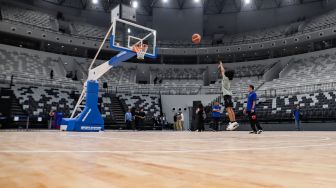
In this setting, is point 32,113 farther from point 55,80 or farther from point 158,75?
point 158,75

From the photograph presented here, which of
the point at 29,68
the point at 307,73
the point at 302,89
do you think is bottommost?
the point at 302,89

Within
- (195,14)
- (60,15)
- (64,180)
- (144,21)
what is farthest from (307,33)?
(64,180)

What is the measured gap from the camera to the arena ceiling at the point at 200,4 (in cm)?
2972

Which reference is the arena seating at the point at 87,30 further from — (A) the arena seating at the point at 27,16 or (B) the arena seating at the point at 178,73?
(B) the arena seating at the point at 178,73

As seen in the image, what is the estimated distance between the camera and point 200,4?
30.4 m

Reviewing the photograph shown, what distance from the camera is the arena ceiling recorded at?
1170 inches

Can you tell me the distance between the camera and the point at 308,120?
15.1 m

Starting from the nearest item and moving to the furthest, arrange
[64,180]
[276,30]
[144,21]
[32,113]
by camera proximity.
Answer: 1. [64,180]
2. [32,113]
3. [276,30]
4. [144,21]

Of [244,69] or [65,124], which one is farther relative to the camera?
[244,69]

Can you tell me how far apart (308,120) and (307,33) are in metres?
12.3

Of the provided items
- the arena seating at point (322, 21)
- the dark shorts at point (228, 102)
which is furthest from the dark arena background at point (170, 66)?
the arena seating at point (322, 21)

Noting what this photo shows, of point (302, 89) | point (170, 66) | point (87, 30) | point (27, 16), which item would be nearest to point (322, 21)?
point (302, 89)

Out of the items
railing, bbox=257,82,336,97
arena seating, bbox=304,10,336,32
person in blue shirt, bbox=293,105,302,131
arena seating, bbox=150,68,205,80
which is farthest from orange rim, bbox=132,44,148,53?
arena seating, bbox=304,10,336,32

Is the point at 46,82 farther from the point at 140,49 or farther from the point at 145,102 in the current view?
the point at 140,49
